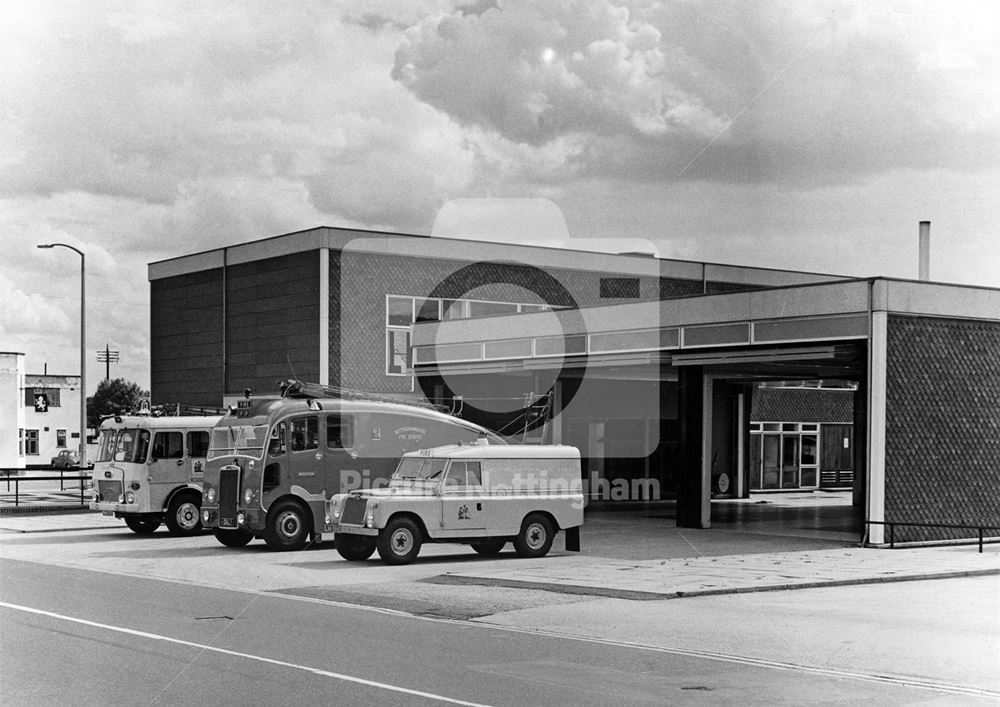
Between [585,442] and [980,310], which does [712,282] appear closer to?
[585,442]

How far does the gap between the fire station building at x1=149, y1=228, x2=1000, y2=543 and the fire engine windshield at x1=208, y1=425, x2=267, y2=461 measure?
9453 mm

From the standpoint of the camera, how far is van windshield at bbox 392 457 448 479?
914 inches

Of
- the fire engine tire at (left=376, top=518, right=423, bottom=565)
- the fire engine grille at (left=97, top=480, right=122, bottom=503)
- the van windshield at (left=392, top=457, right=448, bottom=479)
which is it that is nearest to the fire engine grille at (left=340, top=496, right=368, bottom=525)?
the fire engine tire at (left=376, top=518, right=423, bottom=565)

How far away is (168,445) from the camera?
30.0 meters

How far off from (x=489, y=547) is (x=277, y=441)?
4857mm

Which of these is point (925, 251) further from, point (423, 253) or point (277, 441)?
point (423, 253)

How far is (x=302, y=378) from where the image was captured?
4562 centimetres

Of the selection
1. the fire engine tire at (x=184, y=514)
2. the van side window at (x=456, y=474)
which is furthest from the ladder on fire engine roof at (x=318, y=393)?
the van side window at (x=456, y=474)

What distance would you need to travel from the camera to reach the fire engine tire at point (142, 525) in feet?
99.2

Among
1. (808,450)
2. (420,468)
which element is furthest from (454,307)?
(420,468)

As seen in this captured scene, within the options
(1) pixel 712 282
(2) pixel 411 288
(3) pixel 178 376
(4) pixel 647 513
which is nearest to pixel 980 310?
(4) pixel 647 513

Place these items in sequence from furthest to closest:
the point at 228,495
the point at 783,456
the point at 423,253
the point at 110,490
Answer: the point at 783,456
the point at 423,253
the point at 110,490
the point at 228,495

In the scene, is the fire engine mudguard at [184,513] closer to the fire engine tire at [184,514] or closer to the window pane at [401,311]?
the fire engine tire at [184,514]

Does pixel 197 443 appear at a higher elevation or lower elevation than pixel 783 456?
higher
